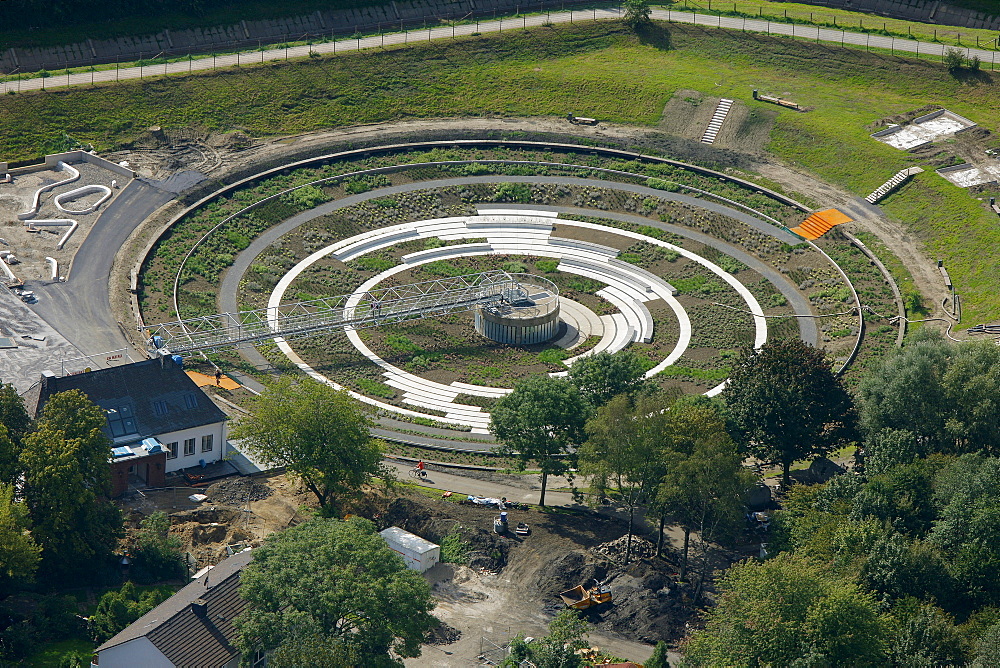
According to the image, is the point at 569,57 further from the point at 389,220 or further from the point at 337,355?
the point at 337,355

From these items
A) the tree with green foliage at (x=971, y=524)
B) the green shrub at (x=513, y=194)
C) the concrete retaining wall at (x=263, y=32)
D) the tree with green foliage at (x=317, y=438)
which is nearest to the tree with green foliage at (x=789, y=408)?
the tree with green foliage at (x=971, y=524)

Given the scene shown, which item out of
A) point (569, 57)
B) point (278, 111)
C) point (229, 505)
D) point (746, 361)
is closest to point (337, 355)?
point (229, 505)

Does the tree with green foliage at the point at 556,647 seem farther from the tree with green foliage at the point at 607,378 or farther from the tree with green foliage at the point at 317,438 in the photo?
the tree with green foliage at the point at 607,378

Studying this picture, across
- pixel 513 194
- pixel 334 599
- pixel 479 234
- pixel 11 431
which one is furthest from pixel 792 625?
pixel 513 194

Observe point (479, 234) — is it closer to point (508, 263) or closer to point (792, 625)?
point (508, 263)

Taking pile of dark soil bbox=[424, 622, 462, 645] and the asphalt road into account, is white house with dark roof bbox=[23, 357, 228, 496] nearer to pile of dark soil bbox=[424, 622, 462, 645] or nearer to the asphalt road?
the asphalt road
